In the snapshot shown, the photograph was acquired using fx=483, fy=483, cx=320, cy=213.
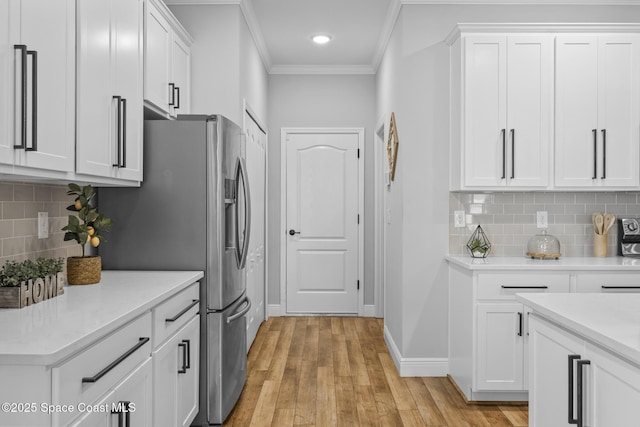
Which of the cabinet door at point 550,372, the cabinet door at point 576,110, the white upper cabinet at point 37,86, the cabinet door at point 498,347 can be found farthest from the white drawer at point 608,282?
the white upper cabinet at point 37,86

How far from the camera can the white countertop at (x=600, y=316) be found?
1.24 meters

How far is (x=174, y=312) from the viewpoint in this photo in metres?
2.16

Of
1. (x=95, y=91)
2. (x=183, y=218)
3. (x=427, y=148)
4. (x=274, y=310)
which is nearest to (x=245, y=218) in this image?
(x=183, y=218)

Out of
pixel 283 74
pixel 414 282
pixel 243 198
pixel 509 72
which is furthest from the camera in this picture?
pixel 283 74

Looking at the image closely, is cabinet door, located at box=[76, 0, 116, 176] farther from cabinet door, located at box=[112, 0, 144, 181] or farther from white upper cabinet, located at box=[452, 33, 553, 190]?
white upper cabinet, located at box=[452, 33, 553, 190]

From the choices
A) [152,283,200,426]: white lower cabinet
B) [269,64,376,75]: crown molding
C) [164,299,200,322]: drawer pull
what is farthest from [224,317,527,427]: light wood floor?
[269,64,376,75]: crown molding

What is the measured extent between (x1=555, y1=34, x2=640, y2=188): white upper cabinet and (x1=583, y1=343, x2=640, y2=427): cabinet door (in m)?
2.24

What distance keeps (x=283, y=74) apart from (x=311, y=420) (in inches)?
152

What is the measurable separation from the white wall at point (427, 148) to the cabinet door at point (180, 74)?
1.54 meters

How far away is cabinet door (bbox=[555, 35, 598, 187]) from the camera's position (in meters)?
3.29

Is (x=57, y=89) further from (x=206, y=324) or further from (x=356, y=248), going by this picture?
(x=356, y=248)

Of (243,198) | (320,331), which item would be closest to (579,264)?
(243,198)

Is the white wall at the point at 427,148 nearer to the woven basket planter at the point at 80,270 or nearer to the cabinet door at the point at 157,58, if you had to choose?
the cabinet door at the point at 157,58

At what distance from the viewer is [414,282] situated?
3.54 metres
